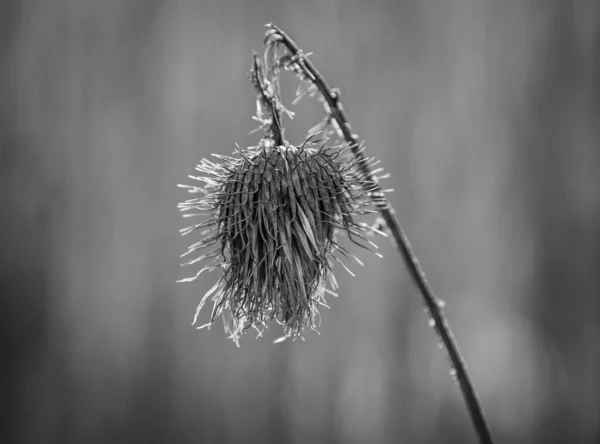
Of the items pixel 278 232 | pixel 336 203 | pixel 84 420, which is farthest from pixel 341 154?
pixel 84 420

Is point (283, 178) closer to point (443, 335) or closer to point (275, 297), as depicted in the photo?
point (275, 297)

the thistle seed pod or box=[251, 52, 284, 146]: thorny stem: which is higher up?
box=[251, 52, 284, 146]: thorny stem

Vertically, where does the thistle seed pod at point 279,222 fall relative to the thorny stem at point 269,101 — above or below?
below

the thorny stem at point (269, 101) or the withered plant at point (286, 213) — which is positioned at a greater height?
the thorny stem at point (269, 101)

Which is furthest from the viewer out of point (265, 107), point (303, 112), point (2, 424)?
point (2, 424)

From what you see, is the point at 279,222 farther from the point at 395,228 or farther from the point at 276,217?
the point at 395,228
